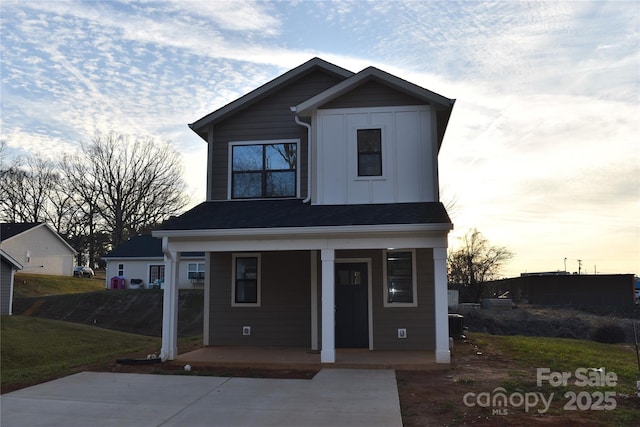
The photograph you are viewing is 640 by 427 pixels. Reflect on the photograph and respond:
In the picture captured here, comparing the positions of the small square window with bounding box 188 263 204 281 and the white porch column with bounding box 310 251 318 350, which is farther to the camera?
the small square window with bounding box 188 263 204 281

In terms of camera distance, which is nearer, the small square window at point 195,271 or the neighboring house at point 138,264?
the small square window at point 195,271

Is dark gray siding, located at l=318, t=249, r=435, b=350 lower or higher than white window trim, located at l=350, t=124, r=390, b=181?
lower

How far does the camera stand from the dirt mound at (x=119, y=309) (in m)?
27.4

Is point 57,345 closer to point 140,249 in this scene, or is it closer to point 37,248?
point 140,249

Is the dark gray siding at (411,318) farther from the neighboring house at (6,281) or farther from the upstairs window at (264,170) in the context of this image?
the neighboring house at (6,281)

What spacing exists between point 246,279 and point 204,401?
5.44 m

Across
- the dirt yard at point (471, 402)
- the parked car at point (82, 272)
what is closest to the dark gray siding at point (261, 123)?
the dirt yard at point (471, 402)

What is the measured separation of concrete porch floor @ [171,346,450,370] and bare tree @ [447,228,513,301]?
80.2 feet

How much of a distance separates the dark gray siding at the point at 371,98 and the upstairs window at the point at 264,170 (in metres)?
1.70

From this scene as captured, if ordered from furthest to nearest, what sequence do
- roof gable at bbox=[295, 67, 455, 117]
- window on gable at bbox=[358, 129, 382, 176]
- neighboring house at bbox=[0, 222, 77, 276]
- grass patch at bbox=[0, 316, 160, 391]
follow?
neighboring house at bbox=[0, 222, 77, 276] → grass patch at bbox=[0, 316, 160, 391] → window on gable at bbox=[358, 129, 382, 176] → roof gable at bbox=[295, 67, 455, 117]

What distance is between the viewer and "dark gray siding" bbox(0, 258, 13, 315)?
25.9 m

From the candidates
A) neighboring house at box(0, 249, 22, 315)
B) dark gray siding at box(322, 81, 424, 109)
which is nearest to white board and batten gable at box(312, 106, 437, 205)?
dark gray siding at box(322, 81, 424, 109)

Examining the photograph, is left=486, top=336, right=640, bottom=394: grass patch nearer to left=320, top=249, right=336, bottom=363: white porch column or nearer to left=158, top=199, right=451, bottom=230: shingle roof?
left=158, top=199, right=451, bottom=230: shingle roof

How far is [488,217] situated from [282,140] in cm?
A: 2233
